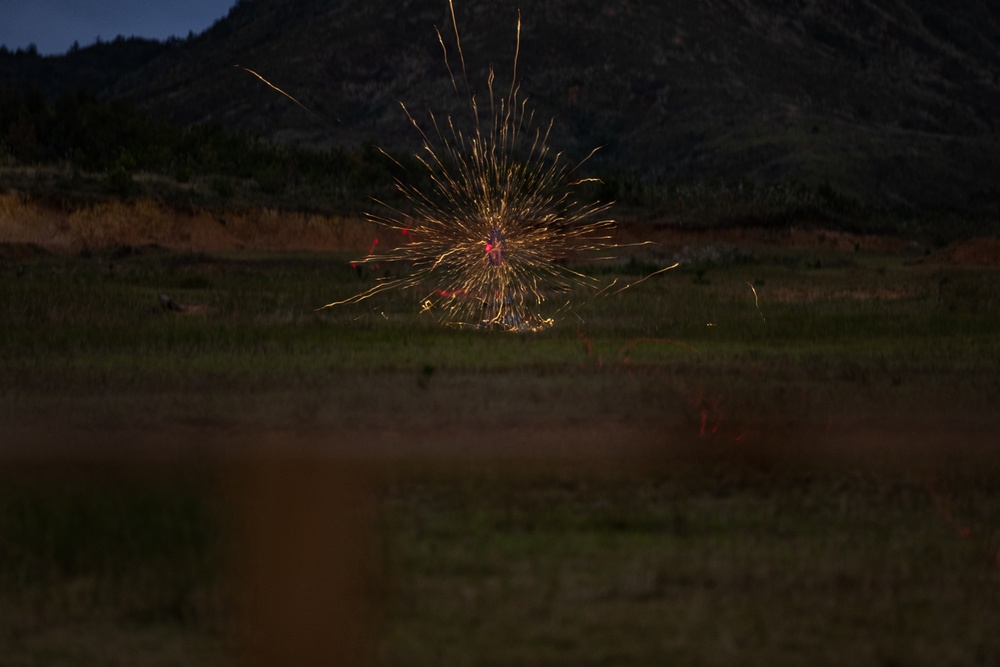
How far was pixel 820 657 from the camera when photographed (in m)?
5.62

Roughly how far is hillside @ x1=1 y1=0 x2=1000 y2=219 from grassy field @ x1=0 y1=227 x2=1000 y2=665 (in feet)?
181

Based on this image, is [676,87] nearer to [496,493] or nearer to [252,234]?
[252,234]

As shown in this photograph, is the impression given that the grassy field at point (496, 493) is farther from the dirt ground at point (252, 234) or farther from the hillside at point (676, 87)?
the hillside at point (676, 87)

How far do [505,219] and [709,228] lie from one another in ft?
87.0

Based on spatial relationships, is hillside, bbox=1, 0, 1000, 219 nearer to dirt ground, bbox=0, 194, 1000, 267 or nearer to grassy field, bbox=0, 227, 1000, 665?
dirt ground, bbox=0, 194, 1000, 267

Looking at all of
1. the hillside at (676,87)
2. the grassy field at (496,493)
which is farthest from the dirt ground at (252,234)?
the hillside at (676,87)

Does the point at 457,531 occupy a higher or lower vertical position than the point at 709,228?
lower

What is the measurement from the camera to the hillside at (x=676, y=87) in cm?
7888

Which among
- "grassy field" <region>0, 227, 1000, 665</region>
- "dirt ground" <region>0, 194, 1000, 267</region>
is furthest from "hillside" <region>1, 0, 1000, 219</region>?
"grassy field" <region>0, 227, 1000, 665</region>

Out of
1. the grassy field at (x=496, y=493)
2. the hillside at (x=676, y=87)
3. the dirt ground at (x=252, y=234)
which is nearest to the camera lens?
the grassy field at (x=496, y=493)

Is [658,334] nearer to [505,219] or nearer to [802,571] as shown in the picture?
[505,219]

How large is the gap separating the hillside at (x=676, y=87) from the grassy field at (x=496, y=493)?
55103 mm

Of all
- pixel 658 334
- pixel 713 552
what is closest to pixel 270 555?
pixel 713 552

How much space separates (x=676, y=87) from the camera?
92.2m
